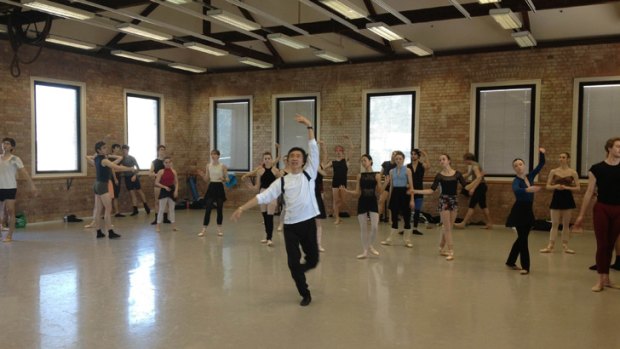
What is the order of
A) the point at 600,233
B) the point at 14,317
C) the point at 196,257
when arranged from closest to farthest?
the point at 14,317 < the point at 600,233 < the point at 196,257

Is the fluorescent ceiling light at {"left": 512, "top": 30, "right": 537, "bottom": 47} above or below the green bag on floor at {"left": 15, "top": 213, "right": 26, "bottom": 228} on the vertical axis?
above

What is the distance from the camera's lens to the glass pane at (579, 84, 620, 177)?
32.0ft

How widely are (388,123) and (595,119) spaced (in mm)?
4357

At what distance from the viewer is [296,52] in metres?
12.4

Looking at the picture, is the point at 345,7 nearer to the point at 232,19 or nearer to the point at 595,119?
the point at 232,19

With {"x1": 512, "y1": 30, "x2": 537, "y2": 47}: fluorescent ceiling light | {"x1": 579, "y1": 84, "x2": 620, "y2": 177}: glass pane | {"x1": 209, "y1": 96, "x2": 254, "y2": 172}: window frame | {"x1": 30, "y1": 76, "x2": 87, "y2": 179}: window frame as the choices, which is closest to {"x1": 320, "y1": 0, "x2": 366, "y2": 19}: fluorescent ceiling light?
{"x1": 512, "y1": 30, "x2": 537, "y2": 47}: fluorescent ceiling light

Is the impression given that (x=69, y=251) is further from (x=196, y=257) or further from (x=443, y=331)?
(x=443, y=331)

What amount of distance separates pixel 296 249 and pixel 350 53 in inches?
329

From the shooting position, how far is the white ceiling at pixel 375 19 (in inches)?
346

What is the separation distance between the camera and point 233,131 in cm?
1381

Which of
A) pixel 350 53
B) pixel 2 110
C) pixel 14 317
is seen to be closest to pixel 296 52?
pixel 350 53

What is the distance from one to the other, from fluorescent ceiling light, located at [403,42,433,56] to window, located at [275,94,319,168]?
3.14 m

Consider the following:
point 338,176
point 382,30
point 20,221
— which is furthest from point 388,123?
point 20,221

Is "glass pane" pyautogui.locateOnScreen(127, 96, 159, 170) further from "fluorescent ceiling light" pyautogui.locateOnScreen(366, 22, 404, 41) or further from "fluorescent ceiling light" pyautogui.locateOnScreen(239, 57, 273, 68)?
"fluorescent ceiling light" pyautogui.locateOnScreen(366, 22, 404, 41)
